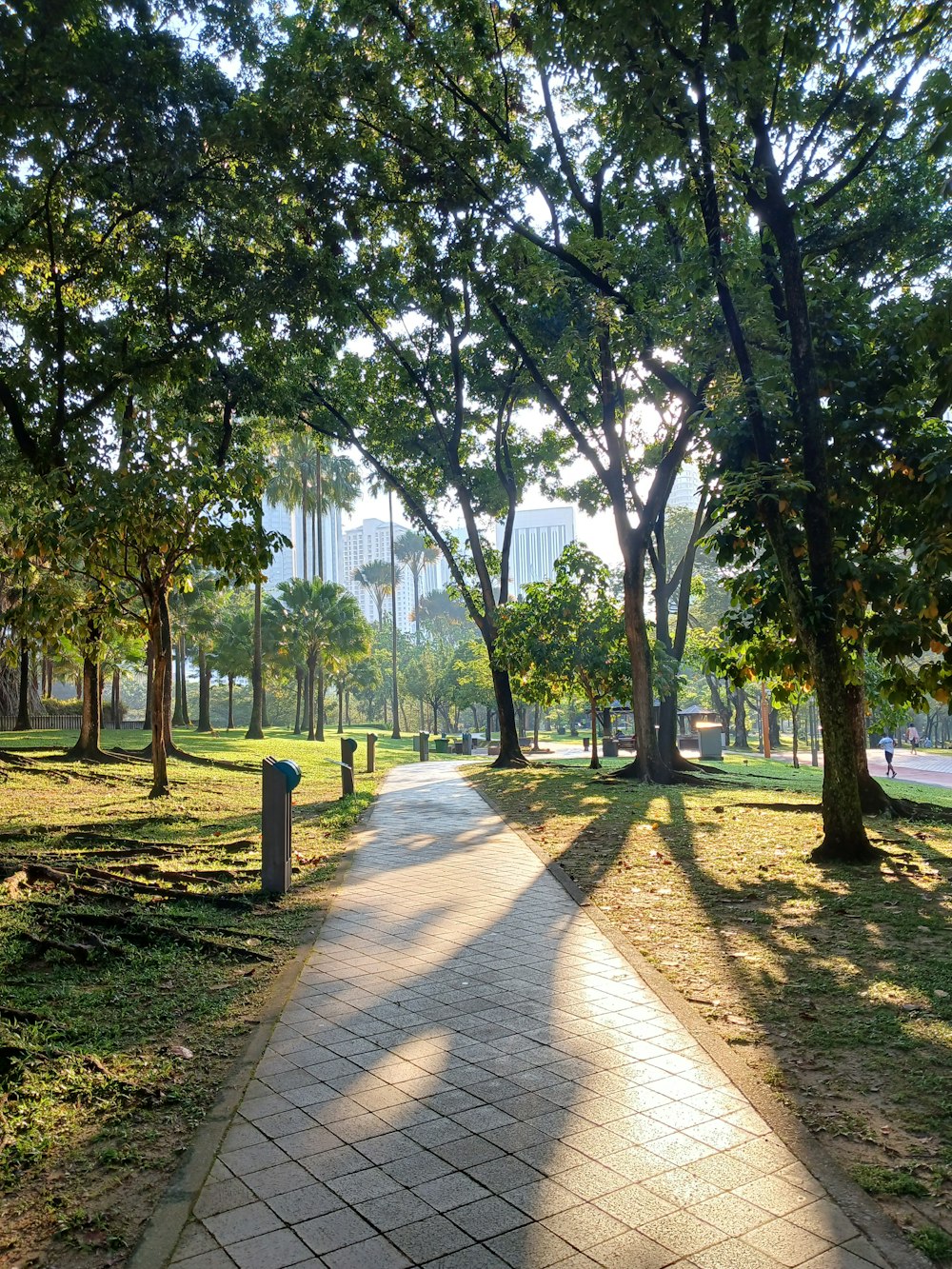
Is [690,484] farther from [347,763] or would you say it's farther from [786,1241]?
[786,1241]

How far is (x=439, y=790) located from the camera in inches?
738

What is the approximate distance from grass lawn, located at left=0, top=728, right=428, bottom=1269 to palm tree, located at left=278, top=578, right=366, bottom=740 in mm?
34264

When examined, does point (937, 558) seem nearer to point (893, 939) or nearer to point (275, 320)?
point (893, 939)

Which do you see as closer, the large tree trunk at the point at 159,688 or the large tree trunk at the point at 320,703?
the large tree trunk at the point at 159,688

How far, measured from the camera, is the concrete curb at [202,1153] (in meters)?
Answer: 2.70

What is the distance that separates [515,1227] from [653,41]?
8923 millimetres

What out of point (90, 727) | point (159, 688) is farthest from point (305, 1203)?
point (90, 727)

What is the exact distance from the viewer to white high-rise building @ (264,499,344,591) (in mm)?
53375

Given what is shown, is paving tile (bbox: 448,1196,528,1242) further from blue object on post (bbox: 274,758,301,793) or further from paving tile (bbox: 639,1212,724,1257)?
blue object on post (bbox: 274,758,301,793)

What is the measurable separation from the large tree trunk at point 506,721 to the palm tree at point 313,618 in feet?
71.8

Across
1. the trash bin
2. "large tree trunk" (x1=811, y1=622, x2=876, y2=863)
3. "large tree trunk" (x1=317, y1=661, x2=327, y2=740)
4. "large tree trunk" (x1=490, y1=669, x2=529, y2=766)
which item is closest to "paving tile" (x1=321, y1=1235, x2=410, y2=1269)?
"large tree trunk" (x1=811, y1=622, x2=876, y2=863)

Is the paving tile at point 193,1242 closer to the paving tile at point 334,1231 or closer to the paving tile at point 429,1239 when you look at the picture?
the paving tile at point 334,1231

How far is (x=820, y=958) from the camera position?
5.84m

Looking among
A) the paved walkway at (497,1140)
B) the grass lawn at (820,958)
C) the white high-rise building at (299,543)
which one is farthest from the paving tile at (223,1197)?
the white high-rise building at (299,543)
